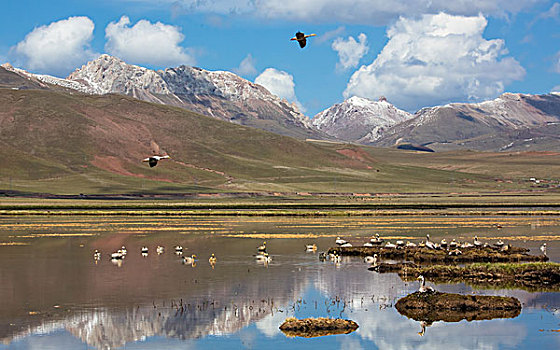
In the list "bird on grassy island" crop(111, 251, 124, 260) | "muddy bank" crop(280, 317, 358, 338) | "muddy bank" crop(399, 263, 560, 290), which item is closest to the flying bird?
"muddy bank" crop(280, 317, 358, 338)

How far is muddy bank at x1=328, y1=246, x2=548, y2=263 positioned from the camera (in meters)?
50.8

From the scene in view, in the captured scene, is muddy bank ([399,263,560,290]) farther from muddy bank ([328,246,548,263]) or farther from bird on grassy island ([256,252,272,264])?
bird on grassy island ([256,252,272,264])

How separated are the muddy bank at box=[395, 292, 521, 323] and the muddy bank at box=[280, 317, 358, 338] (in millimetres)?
3811

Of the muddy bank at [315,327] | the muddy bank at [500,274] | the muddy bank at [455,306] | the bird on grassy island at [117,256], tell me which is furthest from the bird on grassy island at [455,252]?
the bird on grassy island at [117,256]

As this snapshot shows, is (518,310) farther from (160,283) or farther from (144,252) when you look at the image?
(144,252)

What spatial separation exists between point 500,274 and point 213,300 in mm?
17114

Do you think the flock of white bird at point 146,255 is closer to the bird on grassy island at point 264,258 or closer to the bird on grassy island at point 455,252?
the bird on grassy island at point 264,258

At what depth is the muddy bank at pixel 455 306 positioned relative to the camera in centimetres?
3297

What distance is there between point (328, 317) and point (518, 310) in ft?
28.4

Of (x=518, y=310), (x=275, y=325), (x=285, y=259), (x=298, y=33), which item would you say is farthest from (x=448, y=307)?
(x=285, y=259)

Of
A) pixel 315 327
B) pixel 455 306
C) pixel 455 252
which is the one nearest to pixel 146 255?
pixel 455 252

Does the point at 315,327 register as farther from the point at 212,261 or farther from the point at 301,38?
the point at 212,261

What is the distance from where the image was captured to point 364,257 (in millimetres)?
53938

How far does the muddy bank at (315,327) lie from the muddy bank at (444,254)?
69.5ft
